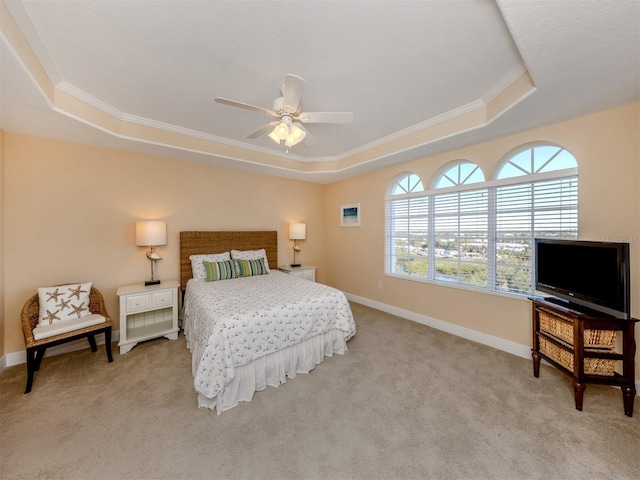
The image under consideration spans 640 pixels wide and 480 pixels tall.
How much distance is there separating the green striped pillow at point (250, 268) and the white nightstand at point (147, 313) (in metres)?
0.92

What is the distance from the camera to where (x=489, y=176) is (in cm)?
311

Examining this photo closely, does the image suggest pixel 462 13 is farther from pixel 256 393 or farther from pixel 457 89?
pixel 256 393

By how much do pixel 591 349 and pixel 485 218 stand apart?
67.0 inches

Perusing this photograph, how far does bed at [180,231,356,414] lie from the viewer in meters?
2.03

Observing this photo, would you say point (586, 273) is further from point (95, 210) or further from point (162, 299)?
point (95, 210)

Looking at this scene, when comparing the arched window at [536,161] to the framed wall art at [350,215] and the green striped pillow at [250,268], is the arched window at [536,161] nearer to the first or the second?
the framed wall art at [350,215]

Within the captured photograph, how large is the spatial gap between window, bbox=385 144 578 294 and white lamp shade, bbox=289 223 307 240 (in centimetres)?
167

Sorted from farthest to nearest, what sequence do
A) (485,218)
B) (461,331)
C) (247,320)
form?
(461,331)
(485,218)
(247,320)

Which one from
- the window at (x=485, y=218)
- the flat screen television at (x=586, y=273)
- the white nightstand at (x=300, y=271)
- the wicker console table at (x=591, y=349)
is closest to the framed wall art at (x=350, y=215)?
the window at (x=485, y=218)

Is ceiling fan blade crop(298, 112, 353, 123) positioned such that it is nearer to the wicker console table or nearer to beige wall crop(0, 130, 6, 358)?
the wicker console table

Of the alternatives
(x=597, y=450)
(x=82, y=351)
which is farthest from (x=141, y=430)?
(x=597, y=450)

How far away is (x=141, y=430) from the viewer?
5.93ft

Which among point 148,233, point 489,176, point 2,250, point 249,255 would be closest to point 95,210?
point 148,233

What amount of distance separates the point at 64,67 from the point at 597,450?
16.6 ft
